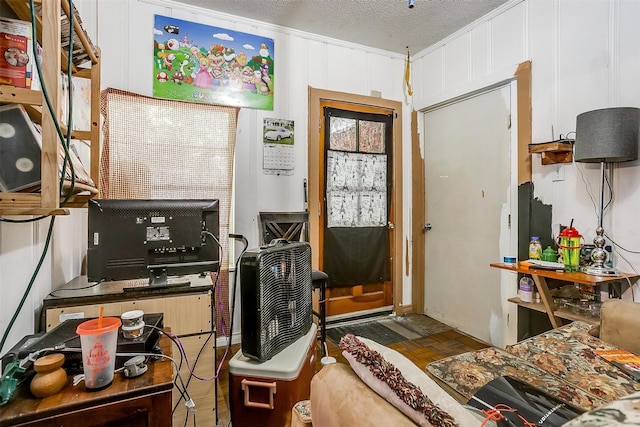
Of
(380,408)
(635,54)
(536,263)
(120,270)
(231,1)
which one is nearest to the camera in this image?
(380,408)

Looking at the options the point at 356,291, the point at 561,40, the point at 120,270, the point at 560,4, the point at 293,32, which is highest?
the point at 293,32

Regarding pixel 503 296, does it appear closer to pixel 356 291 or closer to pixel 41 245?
pixel 356 291

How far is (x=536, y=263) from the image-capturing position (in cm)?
208

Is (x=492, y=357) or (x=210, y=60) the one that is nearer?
(x=492, y=357)

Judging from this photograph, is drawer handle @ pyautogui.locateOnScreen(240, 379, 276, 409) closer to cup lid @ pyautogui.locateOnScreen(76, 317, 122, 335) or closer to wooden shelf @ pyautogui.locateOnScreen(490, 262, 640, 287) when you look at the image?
cup lid @ pyautogui.locateOnScreen(76, 317, 122, 335)

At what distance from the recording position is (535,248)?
2.24m

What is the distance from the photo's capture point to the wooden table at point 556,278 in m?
1.77

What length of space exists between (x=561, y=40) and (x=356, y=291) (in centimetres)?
256

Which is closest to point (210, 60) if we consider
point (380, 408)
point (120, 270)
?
point (120, 270)

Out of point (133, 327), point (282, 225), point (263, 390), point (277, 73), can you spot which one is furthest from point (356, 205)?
point (133, 327)

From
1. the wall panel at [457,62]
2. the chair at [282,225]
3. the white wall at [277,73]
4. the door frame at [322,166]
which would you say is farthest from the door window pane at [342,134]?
the wall panel at [457,62]

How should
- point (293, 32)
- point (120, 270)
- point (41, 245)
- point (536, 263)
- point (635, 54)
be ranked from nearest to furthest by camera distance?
point (41, 245), point (120, 270), point (635, 54), point (536, 263), point (293, 32)

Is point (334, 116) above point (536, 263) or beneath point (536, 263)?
above

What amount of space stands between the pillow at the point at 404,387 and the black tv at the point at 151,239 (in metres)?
1.09
